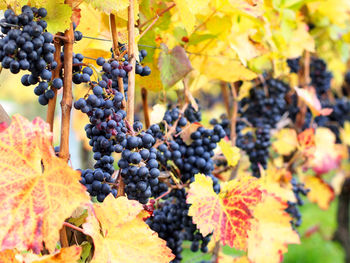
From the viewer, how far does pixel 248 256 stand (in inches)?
39.3

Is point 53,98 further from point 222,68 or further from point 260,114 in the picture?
point 260,114

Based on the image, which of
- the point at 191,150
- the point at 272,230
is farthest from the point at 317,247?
the point at 191,150

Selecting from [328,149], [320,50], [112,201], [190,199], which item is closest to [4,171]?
[112,201]

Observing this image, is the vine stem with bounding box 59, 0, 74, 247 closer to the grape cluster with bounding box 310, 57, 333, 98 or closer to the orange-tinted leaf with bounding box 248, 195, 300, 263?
the orange-tinted leaf with bounding box 248, 195, 300, 263

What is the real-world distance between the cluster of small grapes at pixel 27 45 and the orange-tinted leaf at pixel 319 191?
55.7 inches

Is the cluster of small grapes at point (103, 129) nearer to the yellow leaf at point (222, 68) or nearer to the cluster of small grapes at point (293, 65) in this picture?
the yellow leaf at point (222, 68)

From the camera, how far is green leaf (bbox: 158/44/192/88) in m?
0.81

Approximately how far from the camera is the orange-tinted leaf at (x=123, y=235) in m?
0.63

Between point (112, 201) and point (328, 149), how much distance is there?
1.24 meters

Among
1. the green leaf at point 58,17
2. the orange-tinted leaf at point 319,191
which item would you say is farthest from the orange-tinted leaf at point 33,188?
the orange-tinted leaf at point 319,191

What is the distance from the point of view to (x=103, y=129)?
0.67 meters

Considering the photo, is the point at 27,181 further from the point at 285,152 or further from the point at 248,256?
the point at 285,152

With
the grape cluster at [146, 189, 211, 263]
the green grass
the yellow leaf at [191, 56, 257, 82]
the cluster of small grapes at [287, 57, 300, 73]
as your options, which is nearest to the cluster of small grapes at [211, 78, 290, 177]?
the cluster of small grapes at [287, 57, 300, 73]

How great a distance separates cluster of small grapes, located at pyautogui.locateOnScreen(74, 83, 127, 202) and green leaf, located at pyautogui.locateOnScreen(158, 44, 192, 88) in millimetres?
157
